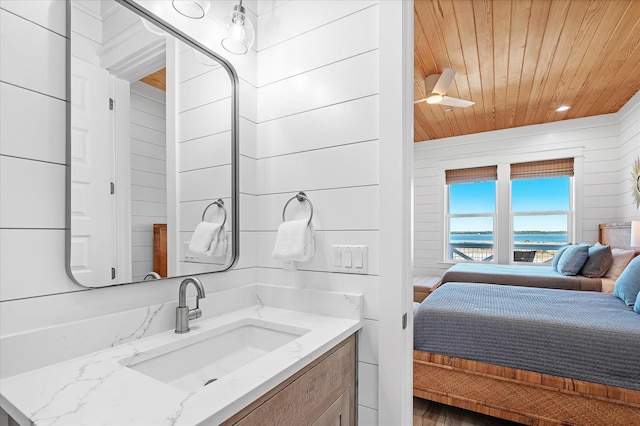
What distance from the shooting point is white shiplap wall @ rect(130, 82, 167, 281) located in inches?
40.3

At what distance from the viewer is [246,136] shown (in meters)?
1.39

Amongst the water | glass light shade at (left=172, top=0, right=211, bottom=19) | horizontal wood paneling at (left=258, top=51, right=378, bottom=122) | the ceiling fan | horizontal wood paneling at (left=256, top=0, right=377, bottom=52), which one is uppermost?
the ceiling fan

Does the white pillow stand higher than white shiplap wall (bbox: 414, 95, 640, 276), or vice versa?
white shiplap wall (bbox: 414, 95, 640, 276)

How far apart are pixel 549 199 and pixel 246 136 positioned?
15.7 ft

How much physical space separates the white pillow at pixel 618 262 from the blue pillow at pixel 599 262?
0.12 feet

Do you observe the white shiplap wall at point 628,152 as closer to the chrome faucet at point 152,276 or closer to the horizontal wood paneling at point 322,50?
the horizontal wood paneling at point 322,50

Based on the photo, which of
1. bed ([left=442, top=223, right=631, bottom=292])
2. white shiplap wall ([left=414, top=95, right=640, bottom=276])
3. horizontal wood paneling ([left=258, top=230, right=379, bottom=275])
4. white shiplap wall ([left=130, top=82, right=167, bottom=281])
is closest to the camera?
Result: white shiplap wall ([left=130, top=82, right=167, bottom=281])

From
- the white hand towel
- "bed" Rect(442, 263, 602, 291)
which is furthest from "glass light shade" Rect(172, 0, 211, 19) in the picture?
"bed" Rect(442, 263, 602, 291)

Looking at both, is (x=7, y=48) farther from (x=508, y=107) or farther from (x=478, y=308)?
(x=508, y=107)

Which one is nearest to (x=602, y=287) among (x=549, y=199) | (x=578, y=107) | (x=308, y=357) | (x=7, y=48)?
(x=549, y=199)

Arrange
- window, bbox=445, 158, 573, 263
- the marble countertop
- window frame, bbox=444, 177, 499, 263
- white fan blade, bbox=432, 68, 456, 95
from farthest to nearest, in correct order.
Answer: window frame, bbox=444, 177, 499, 263, window, bbox=445, 158, 573, 263, white fan blade, bbox=432, 68, 456, 95, the marble countertop

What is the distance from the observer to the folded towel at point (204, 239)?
3.93 feet

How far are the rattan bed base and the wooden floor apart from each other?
130mm

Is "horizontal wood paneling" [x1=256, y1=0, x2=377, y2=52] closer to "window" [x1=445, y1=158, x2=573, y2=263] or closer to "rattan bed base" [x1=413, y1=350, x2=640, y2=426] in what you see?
"rattan bed base" [x1=413, y1=350, x2=640, y2=426]
